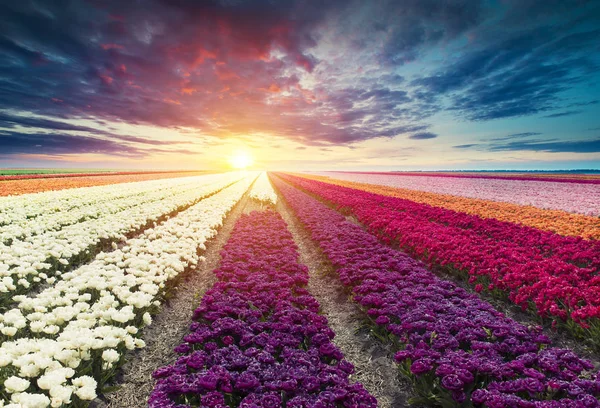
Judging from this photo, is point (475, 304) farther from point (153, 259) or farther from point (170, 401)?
point (153, 259)

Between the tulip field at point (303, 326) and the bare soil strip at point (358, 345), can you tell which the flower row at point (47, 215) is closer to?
the tulip field at point (303, 326)

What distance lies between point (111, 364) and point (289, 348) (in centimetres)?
262

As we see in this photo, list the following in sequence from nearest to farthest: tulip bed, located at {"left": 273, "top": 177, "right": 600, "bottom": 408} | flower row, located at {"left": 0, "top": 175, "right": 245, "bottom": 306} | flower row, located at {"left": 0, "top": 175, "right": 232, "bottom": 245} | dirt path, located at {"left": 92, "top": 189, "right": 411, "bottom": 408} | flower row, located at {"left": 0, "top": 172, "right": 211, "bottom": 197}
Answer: tulip bed, located at {"left": 273, "top": 177, "right": 600, "bottom": 408} < dirt path, located at {"left": 92, "top": 189, "right": 411, "bottom": 408} < flower row, located at {"left": 0, "top": 175, "right": 245, "bottom": 306} < flower row, located at {"left": 0, "top": 175, "right": 232, "bottom": 245} < flower row, located at {"left": 0, "top": 172, "right": 211, "bottom": 197}

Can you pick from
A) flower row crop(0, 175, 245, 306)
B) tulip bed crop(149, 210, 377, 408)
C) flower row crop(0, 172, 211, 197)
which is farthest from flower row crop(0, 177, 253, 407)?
flower row crop(0, 172, 211, 197)

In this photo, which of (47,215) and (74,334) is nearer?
(74,334)

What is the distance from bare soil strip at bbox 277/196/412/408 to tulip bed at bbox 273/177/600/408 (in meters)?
0.28

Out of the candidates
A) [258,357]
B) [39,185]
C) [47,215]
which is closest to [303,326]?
[258,357]

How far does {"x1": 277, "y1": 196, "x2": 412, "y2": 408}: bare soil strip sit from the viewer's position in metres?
5.00

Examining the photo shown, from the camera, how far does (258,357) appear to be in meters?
4.44

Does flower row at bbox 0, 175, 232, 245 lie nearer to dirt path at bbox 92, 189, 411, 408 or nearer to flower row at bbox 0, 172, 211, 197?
dirt path at bbox 92, 189, 411, 408

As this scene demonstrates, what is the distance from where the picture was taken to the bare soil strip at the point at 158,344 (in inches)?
183

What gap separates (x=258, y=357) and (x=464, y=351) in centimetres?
301

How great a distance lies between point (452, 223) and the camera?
1528 centimetres

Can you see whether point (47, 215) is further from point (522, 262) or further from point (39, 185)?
point (39, 185)
